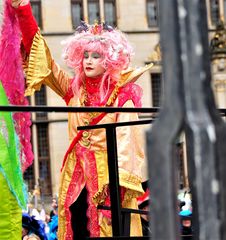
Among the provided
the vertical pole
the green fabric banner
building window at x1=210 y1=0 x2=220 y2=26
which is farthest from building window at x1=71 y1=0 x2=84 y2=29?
the vertical pole

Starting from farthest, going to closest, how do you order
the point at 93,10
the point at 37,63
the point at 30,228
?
the point at 93,10
the point at 30,228
the point at 37,63

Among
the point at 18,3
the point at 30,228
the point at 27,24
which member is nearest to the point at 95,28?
the point at 27,24

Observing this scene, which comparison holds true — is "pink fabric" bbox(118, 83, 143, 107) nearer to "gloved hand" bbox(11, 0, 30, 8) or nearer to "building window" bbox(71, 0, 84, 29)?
"gloved hand" bbox(11, 0, 30, 8)

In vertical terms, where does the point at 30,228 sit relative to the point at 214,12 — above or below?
below

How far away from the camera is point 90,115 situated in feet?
12.7

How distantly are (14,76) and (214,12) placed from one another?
19.7m

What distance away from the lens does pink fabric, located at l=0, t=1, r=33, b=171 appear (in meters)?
3.23

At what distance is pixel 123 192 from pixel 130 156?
0.18 m

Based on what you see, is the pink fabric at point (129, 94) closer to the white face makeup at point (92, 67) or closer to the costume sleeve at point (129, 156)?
the costume sleeve at point (129, 156)

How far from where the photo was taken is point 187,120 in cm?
72

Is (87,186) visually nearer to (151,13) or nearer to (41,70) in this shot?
(41,70)

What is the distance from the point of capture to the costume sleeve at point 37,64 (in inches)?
142

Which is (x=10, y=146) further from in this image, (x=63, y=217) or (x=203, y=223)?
(x=203, y=223)

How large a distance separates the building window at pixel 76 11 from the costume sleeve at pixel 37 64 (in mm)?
18366
